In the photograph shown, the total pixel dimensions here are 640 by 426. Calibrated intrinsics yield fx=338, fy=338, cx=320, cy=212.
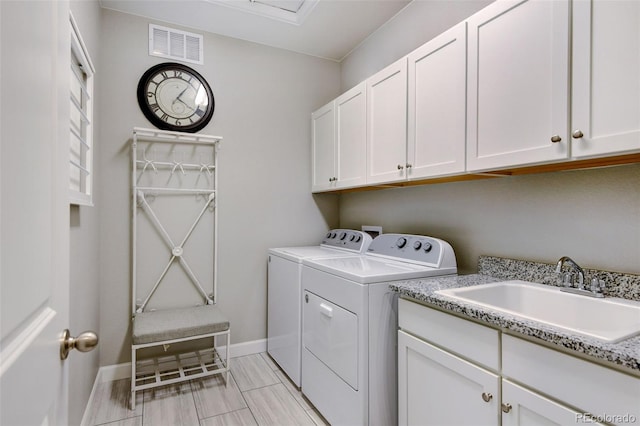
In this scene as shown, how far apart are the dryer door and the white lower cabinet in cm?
24

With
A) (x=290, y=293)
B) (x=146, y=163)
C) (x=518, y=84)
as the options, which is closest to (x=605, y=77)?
(x=518, y=84)

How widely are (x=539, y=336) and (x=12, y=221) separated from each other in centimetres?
120

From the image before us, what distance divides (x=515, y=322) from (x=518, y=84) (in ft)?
3.01

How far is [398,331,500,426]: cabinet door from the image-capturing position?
1130 mm

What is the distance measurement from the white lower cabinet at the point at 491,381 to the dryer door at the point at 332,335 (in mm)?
238

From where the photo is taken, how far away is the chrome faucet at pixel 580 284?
4.20 ft

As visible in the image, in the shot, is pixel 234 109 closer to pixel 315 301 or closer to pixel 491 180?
pixel 315 301

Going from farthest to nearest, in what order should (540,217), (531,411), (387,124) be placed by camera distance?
(387,124)
(540,217)
(531,411)

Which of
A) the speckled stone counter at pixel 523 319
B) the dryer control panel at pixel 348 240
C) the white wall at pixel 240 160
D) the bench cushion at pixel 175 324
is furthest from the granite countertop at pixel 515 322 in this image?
the white wall at pixel 240 160

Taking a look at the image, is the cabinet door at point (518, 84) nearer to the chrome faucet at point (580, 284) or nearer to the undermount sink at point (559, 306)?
the chrome faucet at point (580, 284)

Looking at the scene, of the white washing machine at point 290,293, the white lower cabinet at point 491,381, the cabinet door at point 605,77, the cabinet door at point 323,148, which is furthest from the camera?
the cabinet door at point 323,148

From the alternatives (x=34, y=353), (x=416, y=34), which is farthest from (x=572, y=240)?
(x=34, y=353)

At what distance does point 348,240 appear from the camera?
2.70 metres

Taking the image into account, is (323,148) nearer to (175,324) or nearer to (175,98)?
(175,98)
